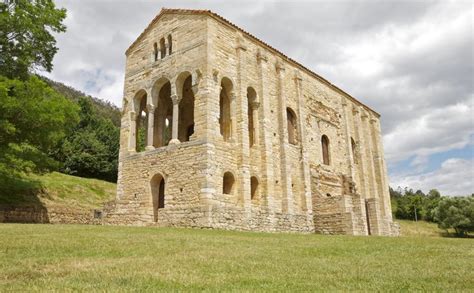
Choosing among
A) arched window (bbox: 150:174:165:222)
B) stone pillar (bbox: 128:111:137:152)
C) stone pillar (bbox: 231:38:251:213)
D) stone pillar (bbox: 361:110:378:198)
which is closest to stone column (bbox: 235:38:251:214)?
stone pillar (bbox: 231:38:251:213)

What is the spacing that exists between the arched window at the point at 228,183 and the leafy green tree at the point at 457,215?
30464mm

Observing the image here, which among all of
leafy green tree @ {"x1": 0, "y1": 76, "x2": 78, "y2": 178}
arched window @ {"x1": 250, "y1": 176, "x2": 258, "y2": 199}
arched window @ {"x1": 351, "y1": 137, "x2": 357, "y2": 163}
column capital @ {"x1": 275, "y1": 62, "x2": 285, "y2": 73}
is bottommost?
arched window @ {"x1": 250, "y1": 176, "x2": 258, "y2": 199}

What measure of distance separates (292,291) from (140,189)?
15640mm

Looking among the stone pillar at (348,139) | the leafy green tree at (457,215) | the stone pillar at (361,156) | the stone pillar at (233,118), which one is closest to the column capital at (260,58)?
the stone pillar at (233,118)

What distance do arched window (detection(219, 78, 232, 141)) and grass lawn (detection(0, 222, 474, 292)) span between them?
34.5ft

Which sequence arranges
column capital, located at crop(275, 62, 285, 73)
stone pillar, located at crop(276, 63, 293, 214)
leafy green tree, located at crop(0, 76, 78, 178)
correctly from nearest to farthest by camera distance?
leafy green tree, located at crop(0, 76, 78, 178), stone pillar, located at crop(276, 63, 293, 214), column capital, located at crop(275, 62, 285, 73)

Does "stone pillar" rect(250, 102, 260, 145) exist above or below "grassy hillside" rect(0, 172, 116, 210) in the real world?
above

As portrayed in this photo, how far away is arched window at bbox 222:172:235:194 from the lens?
60.1 feet

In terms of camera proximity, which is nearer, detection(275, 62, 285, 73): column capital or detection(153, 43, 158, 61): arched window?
detection(153, 43, 158, 61): arched window

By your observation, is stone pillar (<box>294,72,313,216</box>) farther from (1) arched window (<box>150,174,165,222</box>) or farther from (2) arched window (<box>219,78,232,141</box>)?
(1) arched window (<box>150,174,165,222</box>)

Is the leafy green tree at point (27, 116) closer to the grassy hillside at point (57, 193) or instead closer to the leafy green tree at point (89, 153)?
the grassy hillside at point (57, 193)

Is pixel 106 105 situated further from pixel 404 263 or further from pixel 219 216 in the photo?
pixel 404 263

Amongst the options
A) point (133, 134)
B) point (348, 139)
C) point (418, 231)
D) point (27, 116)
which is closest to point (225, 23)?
point (133, 134)

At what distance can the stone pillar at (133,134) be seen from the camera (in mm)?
20923
